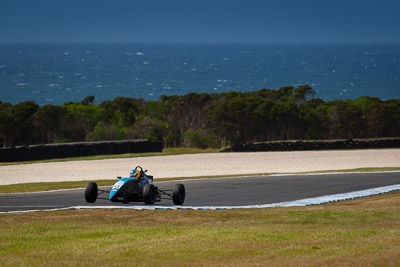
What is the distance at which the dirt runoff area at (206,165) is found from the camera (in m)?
35.0

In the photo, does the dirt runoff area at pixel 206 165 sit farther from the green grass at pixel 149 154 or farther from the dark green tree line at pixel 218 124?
the dark green tree line at pixel 218 124

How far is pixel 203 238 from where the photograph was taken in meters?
13.3

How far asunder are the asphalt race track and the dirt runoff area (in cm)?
519

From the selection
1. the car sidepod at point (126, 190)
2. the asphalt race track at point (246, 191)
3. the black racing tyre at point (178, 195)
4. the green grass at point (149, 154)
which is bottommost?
the green grass at point (149, 154)

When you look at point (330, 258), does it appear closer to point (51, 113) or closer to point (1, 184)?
point (1, 184)

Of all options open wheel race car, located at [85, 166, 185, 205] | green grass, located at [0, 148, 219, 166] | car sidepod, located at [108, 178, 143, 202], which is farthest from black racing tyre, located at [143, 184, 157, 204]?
green grass, located at [0, 148, 219, 166]

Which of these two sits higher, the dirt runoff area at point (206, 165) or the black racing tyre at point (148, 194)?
the black racing tyre at point (148, 194)

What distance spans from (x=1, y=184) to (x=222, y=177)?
10.2 metres

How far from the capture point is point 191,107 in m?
58.8

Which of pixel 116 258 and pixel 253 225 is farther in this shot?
pixel 253 225

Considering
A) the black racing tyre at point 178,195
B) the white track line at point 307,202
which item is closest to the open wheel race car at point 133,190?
the white track line at point 307,202

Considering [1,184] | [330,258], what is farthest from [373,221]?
[1,184]

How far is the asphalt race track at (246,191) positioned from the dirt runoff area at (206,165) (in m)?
5.19

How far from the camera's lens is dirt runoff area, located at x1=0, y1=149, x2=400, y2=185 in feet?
115
